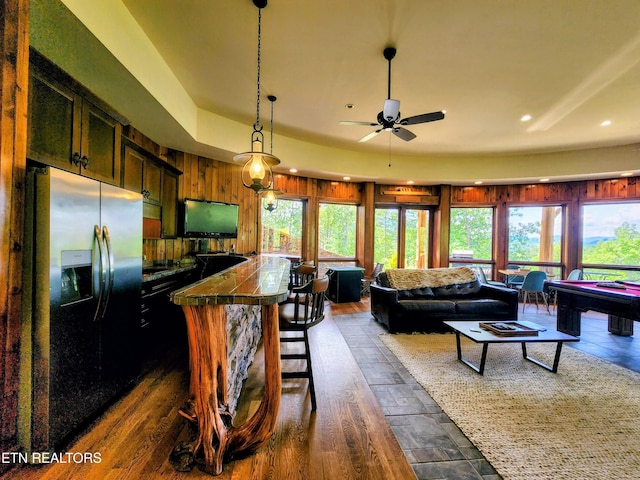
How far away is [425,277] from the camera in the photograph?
444 cm

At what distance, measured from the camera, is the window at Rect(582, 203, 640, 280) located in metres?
5.73

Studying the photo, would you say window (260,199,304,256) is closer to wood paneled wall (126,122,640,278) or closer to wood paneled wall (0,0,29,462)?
wood paneled wall (126,122,640,278)

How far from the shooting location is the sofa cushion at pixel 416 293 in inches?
168

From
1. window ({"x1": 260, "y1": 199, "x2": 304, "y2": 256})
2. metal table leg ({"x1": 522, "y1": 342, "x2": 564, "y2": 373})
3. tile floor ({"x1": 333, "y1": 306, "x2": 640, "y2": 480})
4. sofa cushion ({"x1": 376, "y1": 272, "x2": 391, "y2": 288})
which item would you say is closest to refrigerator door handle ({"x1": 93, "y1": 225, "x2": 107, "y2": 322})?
tile floor ({"x1": 333, "y1": 306, "x2": 640, "y2": 480})

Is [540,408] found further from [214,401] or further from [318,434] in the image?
[214,401]

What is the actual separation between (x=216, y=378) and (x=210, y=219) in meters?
3.61

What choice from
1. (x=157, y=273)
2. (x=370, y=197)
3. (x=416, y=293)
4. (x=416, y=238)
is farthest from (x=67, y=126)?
(x=416, y=238)

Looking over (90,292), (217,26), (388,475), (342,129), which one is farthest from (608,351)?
(217,26)

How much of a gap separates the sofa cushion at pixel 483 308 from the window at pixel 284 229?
3.59 m

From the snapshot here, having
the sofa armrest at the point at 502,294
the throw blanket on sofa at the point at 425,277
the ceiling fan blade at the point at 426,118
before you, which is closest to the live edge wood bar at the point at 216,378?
the ceiling fan blade at the point at 426,118

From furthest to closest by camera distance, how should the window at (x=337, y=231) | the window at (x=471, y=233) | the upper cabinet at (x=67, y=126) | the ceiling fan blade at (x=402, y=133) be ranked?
the window at (x=471, y=233) → the window at (x=337, y=231) → the ceiling fan blade at (x=402, y=133) → the upper cabinet at (x=67, y=126)

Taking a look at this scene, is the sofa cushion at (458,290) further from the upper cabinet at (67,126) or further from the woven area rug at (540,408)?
the upper cabinet at (67,126)

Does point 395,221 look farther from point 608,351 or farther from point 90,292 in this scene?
point 90,292

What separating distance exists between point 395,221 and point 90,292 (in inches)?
258
